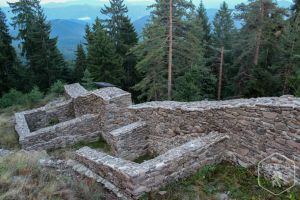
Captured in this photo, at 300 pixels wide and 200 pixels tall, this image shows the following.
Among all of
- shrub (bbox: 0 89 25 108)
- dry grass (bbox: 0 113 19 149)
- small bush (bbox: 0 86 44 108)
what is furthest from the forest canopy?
dry grass (bbox: 0 113 19 149)

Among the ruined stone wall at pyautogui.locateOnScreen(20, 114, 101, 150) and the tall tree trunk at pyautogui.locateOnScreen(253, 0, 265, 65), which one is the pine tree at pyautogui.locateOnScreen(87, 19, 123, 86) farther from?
the ruined stone wall at pyautogui.locateOnScreen(20, 114, 101, 150)

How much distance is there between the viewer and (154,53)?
18.2m

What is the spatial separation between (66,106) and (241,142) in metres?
9.79

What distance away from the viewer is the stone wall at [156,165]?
5613 mm

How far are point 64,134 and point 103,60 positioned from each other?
15.4m

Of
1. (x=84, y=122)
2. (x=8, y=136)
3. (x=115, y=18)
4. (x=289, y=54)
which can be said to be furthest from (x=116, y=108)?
(x=115, y=18)

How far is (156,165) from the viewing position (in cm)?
584

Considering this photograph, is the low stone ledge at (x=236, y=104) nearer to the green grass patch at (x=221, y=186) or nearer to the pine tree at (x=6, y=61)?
the green grass patch at (x=221, y=186)

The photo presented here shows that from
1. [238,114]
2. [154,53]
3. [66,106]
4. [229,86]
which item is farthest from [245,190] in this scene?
[229,86]

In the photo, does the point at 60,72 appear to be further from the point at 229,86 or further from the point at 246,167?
the point at 246,167

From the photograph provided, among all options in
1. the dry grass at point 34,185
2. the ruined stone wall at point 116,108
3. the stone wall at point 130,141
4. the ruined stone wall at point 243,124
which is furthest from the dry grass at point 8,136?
the ruined stone wall at point 243,124

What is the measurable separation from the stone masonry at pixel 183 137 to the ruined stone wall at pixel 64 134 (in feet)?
0.13

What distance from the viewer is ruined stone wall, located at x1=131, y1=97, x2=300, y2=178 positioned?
565cm

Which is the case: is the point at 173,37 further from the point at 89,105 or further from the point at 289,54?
the point at 289,54
